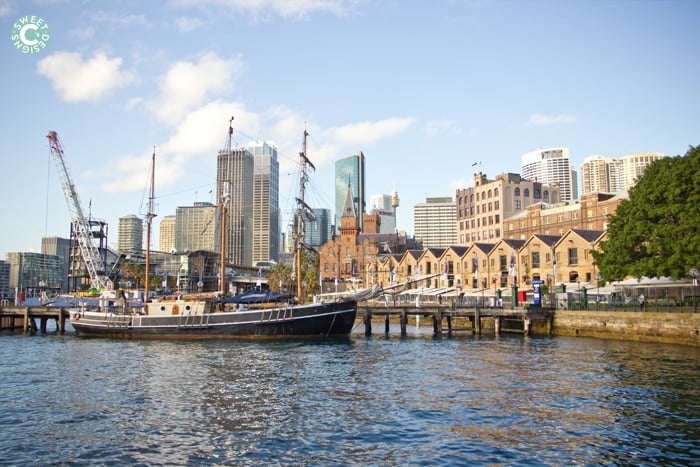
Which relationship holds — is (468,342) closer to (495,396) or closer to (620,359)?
(620,359)

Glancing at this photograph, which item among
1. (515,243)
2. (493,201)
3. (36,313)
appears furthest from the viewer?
(493,201)

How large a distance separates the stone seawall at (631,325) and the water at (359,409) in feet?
14.4

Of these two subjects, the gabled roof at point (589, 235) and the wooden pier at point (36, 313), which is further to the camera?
the gabled roof at point (589, 235)

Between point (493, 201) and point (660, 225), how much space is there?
10357 cm

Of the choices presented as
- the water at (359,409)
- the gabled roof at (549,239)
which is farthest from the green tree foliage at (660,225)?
the gabled roof at (549,239)

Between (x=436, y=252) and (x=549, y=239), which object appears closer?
(x=549, y=239)

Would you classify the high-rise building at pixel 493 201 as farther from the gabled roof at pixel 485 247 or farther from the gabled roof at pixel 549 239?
the gabled roof at pixel 549 239

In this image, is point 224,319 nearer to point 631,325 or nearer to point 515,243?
point 631,325

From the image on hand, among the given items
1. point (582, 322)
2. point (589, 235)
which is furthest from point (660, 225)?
point (589, 235)

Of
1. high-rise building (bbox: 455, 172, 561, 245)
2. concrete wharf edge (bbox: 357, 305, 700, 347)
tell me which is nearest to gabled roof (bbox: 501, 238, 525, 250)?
concrete wharf edge (bbox: 357, 305, 700, 347)

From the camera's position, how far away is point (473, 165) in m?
172

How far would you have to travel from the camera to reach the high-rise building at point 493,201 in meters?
157

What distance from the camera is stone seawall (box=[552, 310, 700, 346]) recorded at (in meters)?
51.2

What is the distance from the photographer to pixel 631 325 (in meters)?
56.3
